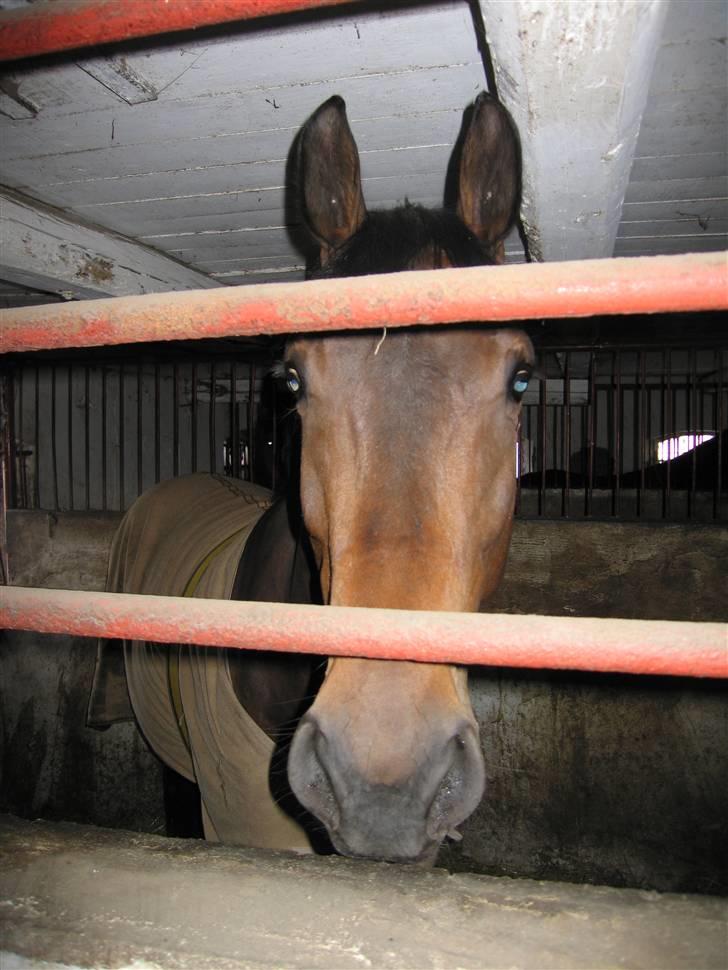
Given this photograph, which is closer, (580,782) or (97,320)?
(97,320)

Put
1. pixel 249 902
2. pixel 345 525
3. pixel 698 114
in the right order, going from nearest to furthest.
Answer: pixel 249 902, pixel 345 525, pixel 698 114

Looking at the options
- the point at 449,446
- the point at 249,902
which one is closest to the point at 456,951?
the point at 249,902

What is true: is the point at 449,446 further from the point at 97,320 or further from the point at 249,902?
the point at 249,902

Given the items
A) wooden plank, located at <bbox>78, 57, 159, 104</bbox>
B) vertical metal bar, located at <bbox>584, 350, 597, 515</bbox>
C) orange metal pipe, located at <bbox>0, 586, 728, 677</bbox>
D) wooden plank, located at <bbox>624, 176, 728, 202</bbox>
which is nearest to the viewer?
orange metal pipe, located at <bbox>0, 586, 728, 677</bbox>

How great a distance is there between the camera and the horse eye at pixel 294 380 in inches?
65.2

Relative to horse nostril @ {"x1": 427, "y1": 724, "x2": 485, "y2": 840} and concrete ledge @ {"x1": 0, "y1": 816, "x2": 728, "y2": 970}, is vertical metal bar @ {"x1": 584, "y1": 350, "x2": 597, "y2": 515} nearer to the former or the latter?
horse nostril @ {"x1": 427, "y1": 724, "x2": 485, "y2": 840}

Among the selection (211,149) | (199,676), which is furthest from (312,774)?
(211,149)

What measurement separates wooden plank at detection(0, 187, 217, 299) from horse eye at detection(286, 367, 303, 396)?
147 centimetres

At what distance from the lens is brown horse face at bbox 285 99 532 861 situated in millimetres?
1003

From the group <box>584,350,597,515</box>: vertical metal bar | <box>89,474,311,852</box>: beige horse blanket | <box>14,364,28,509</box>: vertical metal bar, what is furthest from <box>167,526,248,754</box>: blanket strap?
<box>14,364,28,509</box>: vertical metal bar

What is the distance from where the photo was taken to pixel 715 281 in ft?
2.36

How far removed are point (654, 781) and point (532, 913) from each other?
303 centimetres

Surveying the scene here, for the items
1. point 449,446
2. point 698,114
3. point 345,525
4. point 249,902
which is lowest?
point 249,902

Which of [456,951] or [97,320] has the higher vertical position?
[97,320]
